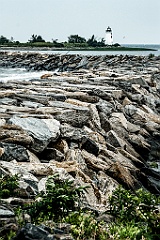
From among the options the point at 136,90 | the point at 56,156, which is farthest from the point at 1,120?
the point at 136,90

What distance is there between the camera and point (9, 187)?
169 inches

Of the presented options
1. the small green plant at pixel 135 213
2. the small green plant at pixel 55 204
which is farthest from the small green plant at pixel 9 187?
the small green plant at pixel 135 213

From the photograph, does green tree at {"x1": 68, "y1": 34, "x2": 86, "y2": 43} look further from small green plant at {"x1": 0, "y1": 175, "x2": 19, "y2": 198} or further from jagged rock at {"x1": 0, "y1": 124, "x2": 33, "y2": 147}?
small green plant at {"x1": 0, "y1": 175, "x2": 19, "y2": 198}

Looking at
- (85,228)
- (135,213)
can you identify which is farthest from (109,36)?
(85,228)

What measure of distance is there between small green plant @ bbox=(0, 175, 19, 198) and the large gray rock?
5.42ft

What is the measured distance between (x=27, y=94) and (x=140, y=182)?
3.26 meters

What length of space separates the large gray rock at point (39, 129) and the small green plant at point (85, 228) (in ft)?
7.81

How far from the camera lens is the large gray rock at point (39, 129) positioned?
241 inches

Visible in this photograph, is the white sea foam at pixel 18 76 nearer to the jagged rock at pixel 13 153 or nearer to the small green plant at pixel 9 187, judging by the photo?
the jagged rock at pixel 13 153

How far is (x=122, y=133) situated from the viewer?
878cm

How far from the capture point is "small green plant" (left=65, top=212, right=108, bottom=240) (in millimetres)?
3455

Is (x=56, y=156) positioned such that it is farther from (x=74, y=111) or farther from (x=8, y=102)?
(x=8, y=102)

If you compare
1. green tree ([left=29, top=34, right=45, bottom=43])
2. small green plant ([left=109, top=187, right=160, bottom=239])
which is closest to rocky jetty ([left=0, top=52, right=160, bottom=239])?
small green plant ([left=109, top=187, right=160, bottom=239])

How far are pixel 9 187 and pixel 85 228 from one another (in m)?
1.01
